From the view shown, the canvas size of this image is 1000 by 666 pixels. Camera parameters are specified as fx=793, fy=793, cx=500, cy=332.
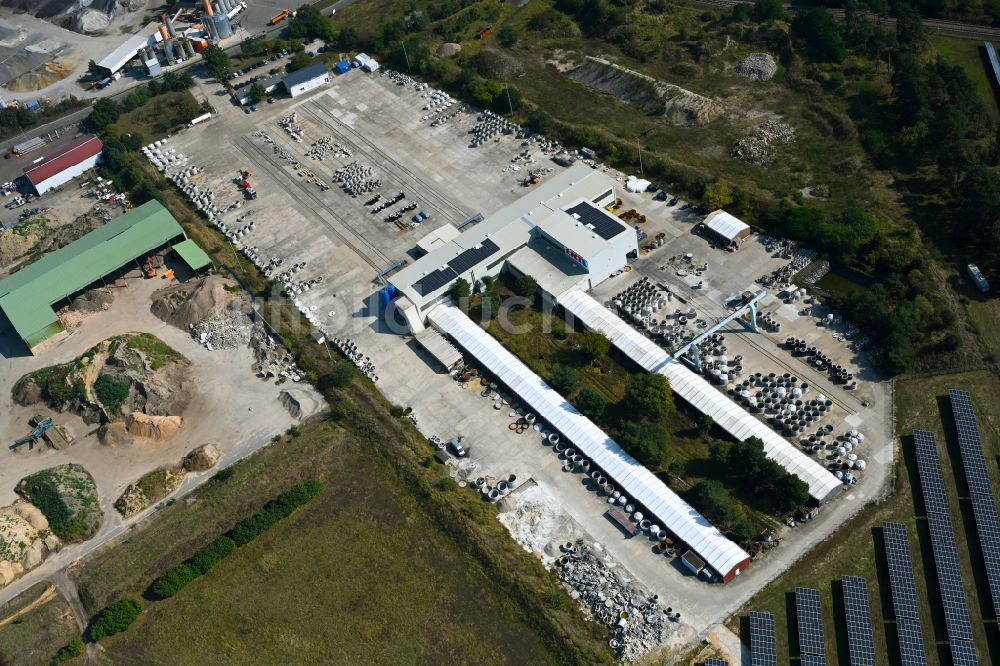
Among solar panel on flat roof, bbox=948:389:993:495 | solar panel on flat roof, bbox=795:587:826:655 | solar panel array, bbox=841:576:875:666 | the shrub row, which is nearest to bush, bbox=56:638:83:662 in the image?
the shrub row

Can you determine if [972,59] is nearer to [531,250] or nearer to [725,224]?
[725,224]

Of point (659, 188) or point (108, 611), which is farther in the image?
point (659, 188)

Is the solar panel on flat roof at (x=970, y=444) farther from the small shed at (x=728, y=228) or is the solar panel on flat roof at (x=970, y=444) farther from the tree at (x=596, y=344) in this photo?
the tree at (x=596, y=344)

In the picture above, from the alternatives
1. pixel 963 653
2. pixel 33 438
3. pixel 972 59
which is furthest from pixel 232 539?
pixel 972 59

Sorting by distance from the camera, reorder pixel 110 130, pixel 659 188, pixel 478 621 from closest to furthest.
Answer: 1. pixel 478 621
2. pixel 659 188
3. pixel 110 130

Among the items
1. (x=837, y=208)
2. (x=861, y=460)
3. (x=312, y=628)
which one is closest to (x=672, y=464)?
(x=861, y=460)

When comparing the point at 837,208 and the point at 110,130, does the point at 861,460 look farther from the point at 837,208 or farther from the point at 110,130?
the point at 110,130
